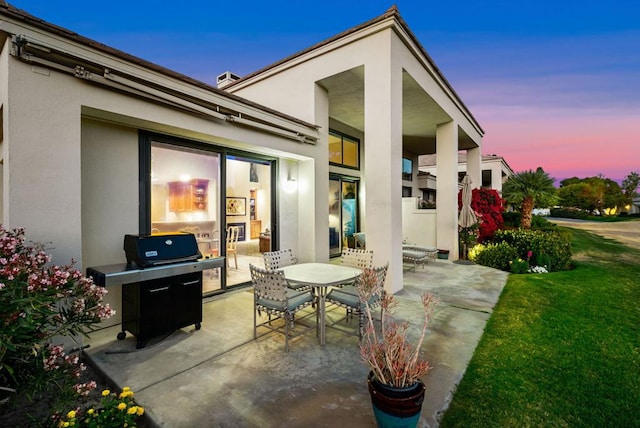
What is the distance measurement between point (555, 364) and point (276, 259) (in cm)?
391

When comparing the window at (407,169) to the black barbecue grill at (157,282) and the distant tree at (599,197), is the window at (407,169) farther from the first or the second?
the distant tree at (599,197)

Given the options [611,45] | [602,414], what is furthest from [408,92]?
[611,45]

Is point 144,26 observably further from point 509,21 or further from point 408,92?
point 509,21

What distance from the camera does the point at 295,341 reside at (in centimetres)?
344

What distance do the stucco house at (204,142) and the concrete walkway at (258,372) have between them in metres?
1.29

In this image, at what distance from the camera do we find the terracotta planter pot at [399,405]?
171 centimetres

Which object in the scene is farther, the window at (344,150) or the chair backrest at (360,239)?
the window at (344,150)

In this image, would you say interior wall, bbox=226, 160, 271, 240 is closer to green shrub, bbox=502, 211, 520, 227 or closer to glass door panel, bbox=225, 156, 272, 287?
glass door panel, bbox=225, 156, 272, 287

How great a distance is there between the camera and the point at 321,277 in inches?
144

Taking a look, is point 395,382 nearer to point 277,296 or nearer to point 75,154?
point 277,296

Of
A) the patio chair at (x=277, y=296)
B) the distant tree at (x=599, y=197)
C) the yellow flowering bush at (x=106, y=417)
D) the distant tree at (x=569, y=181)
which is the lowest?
the yellow flowering bush at (x=106, y=417)

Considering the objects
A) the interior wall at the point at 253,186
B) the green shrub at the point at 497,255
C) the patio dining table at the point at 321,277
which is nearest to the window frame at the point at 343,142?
the interior wall at the point at 253,186

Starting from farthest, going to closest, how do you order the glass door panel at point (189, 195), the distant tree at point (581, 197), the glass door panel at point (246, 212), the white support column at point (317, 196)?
the distant tree at point (581, 197) → the white support column at point (317, 196) → the glass door panel at point (246, 212) → the glass door panel at point (189, 195)

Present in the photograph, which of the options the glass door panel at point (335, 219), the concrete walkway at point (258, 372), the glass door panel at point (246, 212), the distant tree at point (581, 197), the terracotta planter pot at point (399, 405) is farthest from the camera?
the distant tree at point (581, 197)
